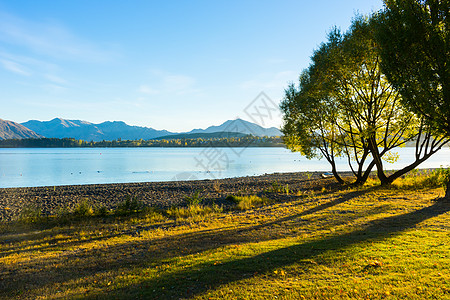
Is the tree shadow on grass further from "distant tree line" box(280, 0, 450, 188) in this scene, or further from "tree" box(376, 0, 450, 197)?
"distant tree line" box(280, 0, 450, 188)

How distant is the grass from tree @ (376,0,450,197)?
182 inches

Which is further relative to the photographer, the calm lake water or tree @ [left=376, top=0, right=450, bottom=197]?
the calm lake water

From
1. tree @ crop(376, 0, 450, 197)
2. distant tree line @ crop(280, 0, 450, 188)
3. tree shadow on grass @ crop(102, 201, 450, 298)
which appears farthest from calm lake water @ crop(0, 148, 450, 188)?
tree shadow on grass @ crop(102, 201, 450, 298)

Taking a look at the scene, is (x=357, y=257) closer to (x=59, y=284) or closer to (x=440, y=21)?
(x=59, y=284)

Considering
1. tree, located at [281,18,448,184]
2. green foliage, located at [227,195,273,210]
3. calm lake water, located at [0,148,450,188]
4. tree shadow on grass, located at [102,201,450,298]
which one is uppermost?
tree, located at [281,18,448,184]

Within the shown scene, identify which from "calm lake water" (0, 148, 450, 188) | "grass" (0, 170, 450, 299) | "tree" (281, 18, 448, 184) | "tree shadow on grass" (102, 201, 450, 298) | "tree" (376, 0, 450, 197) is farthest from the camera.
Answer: "calm lake water" (0, 148, 450, 188)

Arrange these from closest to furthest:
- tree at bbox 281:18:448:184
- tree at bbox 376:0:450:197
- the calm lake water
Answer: tree at bbox 376:0:450:197
tree at bbox 281:18:448:184
the calm lake water

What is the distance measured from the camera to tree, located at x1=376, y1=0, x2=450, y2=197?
38.8 ft

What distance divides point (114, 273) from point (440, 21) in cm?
1592

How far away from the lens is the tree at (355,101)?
18.3 metres

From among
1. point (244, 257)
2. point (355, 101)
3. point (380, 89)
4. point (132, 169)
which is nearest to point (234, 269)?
point (244, 257)

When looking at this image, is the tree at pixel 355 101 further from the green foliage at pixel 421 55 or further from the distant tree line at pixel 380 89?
the green foliage at pixel 421 55

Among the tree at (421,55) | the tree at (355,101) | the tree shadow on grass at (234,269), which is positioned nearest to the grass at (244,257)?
the tree shadow on grass at (234,269)

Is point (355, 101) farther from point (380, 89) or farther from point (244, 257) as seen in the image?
point (244, 257)
